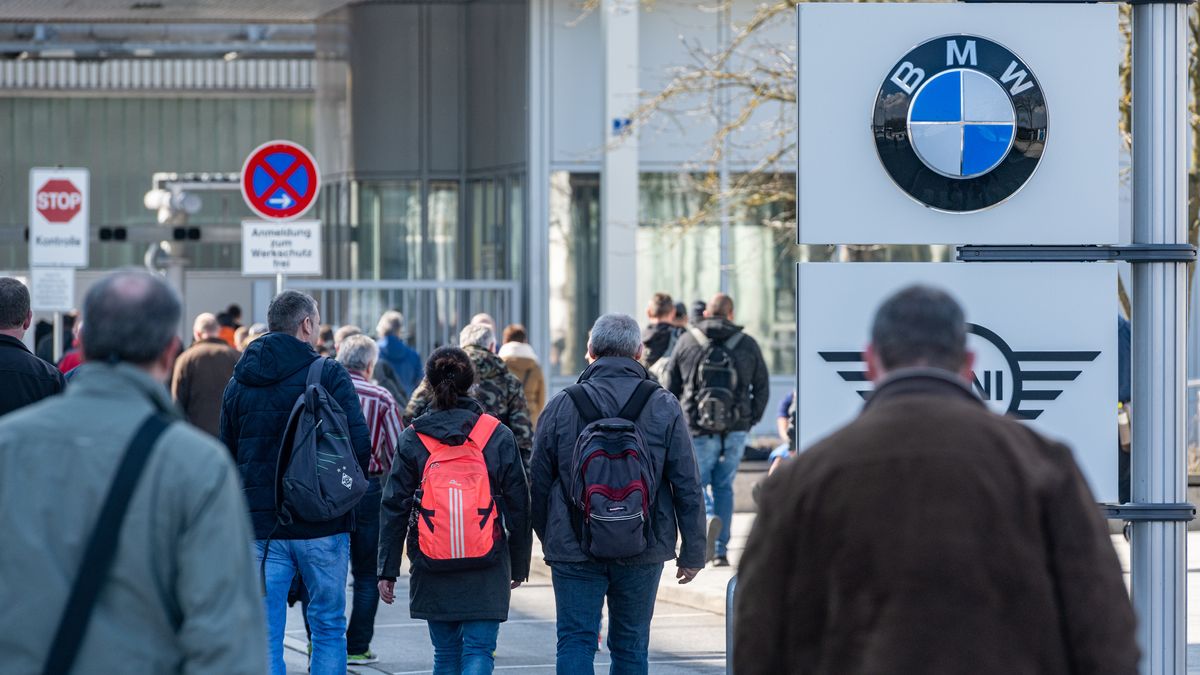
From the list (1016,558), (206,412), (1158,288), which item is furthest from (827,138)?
(206,412)

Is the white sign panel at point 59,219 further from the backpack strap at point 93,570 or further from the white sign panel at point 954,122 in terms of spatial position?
the backpack strap at point 93,570

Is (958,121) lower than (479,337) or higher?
higher

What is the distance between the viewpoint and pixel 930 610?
3.38 metres

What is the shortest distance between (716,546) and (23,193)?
26.3 meters

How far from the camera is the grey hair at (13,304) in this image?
6.95 meters

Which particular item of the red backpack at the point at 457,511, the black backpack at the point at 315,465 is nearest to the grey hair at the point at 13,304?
the black backpack at the point at 315,465

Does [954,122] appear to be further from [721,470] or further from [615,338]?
[721,470]

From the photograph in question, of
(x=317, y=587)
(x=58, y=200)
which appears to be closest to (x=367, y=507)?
(x=317, y=587)

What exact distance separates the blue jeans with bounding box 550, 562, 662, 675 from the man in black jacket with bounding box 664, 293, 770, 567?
527cm

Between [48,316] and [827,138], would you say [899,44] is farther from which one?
[48,316]

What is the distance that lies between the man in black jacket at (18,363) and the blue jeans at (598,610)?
2066 mm

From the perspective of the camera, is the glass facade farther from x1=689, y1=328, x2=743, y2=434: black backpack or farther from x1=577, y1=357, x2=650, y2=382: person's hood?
x1=577, y1=357, x2=650, y2=382: person's hood

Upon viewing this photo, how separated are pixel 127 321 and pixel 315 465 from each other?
385cm

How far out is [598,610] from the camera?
7.09 m
